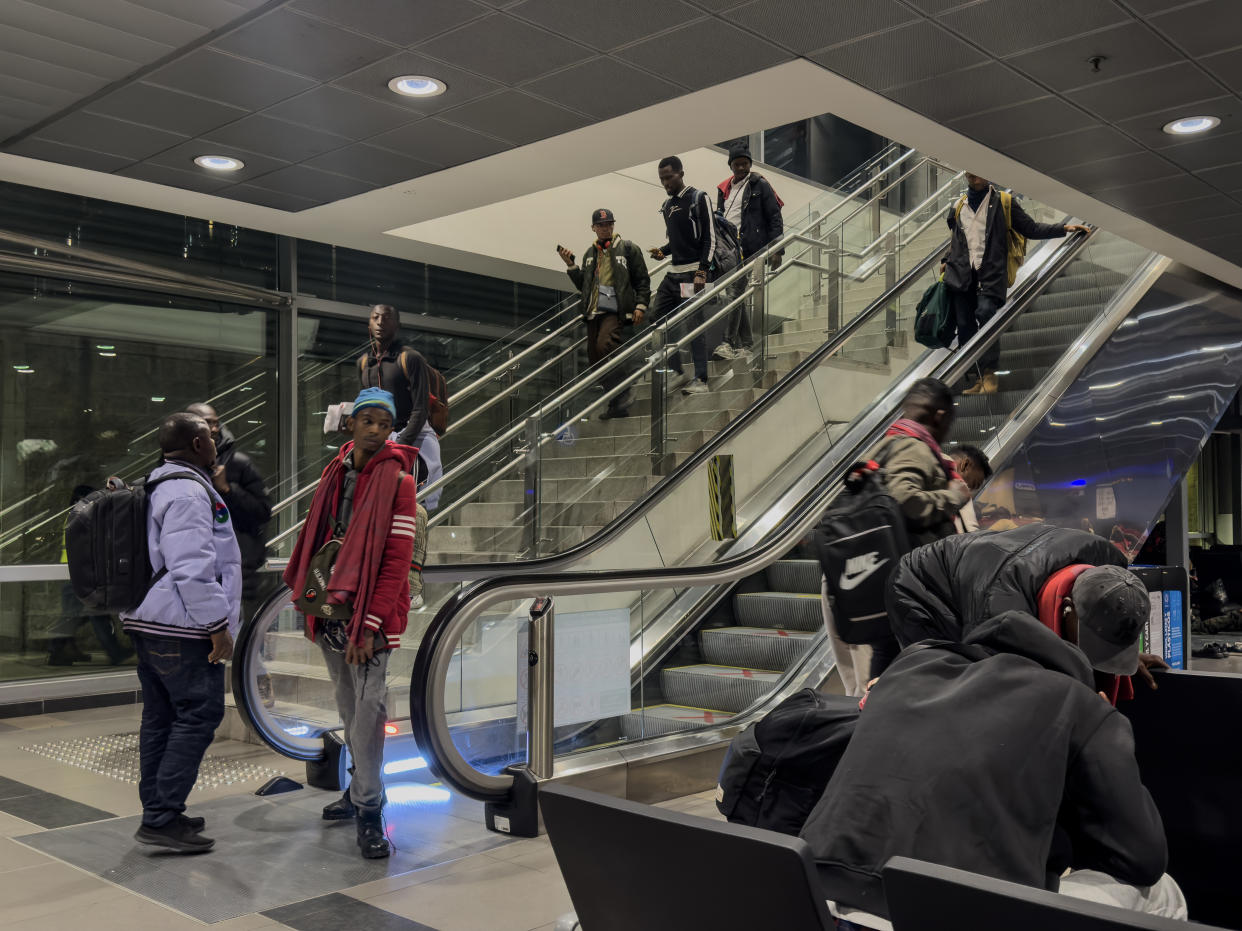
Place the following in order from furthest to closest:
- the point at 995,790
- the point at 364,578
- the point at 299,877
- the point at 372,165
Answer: the point at 372,165 → the point at 364,578 → the point at 299,877 → the point at 995,790

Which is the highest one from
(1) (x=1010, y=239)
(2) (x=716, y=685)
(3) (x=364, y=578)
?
(1) (x=1010, y=239)

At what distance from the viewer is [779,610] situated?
6.88m

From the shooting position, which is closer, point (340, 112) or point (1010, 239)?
point (340, 112)

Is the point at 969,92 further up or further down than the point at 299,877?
further up

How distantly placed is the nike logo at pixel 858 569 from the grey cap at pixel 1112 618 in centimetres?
201

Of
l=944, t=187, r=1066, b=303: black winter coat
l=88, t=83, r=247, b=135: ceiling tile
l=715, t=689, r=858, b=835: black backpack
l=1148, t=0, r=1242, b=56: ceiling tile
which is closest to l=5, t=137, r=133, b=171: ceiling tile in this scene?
l=88, t=83, r=247, b=135: ceiling tile

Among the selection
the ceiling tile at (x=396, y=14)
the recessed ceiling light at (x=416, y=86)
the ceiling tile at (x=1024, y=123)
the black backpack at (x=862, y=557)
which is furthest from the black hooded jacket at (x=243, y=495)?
the ceiling tile at (x=1024, y=123)

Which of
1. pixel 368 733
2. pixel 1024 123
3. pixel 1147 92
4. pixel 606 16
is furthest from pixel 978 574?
pixel 1024 123

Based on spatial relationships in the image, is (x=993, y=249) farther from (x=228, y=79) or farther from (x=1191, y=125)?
(x=228, y=79)

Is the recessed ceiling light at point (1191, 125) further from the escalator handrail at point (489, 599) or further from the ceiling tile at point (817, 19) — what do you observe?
the escalator handrail at point (489, 599)

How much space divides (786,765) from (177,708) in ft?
9.82

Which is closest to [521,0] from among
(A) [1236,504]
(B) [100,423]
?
(B) [100,423]

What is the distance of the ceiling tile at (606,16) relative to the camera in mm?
4992

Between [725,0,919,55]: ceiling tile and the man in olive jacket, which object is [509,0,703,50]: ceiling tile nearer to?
[725,0,919,55]: ceiling tile
